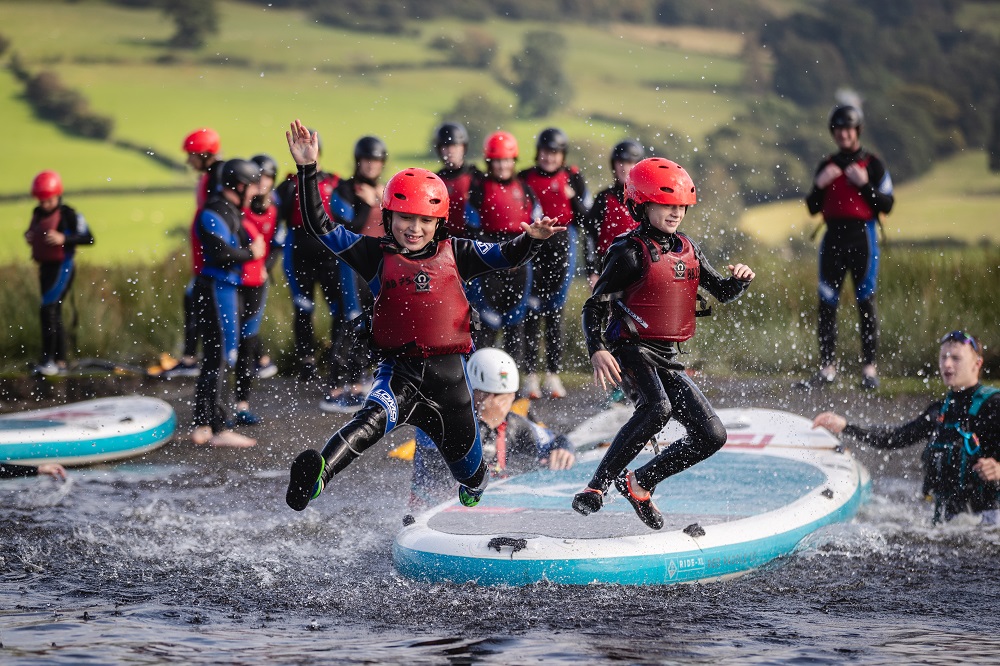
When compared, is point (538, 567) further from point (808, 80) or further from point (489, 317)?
A: point (808, 80)

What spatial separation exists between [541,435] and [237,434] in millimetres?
3264

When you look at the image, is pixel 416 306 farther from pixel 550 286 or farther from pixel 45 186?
pixel 45 186

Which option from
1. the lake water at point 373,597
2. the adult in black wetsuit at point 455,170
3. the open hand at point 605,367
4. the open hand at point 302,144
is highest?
the adult in black wetsuit at point 455,170

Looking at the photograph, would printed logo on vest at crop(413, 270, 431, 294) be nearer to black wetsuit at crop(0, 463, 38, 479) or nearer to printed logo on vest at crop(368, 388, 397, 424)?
printed logo on vest at crop(368, 388, 397, 424)

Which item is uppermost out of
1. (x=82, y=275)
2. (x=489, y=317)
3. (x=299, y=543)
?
(x=82, y=275)

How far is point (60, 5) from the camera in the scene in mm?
35344

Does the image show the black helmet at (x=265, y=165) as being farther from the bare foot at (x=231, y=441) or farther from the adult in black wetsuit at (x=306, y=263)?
the bare foot at (x=231, y=441)

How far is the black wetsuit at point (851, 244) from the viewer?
11805 millimetres

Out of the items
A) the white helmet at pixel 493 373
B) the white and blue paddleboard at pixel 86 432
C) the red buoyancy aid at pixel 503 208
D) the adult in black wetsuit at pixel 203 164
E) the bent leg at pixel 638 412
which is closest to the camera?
the bent leg at pixel 638 412

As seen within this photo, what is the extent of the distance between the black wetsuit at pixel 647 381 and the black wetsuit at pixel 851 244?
17.1 ft

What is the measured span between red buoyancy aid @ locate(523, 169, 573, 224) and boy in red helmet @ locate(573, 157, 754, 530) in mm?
4411

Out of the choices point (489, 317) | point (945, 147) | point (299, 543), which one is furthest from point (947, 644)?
point (945, 147)

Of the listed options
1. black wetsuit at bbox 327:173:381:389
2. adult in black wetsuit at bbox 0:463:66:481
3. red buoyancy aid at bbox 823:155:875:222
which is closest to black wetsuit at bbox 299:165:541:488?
adult in black wetsuit at bbox 0:463:66:481

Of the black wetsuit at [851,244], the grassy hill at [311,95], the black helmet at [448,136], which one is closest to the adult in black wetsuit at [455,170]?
the black helmet at [448,136]
